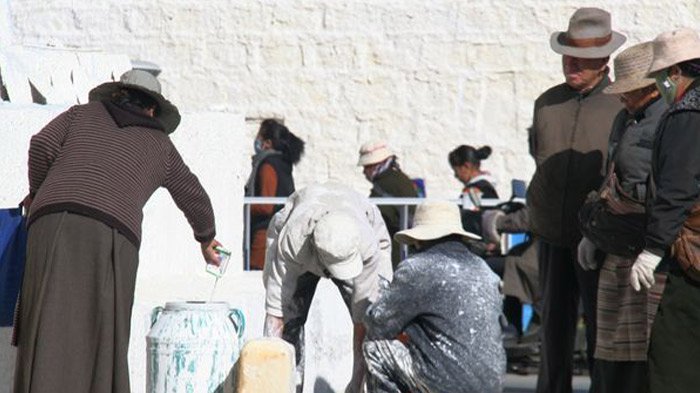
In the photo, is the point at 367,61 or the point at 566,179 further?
the point at 367,61

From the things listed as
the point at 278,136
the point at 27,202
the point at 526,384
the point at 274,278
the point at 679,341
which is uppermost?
the point at 278,136

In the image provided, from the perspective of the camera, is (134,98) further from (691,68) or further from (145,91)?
(691,68)

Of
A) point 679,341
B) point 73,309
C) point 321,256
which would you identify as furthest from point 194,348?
point 679,341

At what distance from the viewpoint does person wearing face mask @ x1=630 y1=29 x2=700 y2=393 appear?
7.11 metres

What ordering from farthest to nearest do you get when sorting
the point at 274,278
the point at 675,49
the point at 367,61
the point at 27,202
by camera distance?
the point at 367,61
the point at 274,278
the point at 27,202
the point at 675,49

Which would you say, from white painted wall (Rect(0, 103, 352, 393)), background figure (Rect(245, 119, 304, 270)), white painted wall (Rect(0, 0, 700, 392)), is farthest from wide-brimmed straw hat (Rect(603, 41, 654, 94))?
white painted wall (Rect(0, 0, 700, 392))

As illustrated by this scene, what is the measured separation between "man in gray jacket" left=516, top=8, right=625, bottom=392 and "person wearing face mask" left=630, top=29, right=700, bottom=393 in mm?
1538

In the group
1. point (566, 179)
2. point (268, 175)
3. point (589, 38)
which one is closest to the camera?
point (566, 179)

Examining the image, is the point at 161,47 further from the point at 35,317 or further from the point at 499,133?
the point at 35,317

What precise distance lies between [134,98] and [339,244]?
3.53 feet

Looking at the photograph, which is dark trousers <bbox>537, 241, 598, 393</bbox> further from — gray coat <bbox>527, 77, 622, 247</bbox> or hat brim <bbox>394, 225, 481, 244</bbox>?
hat brim <bbox>394, 225, 481, 244</bbox>

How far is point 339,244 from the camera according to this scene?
7.82 m

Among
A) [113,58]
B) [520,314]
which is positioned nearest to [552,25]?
[520,314]

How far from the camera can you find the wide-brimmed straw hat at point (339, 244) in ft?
25.6
